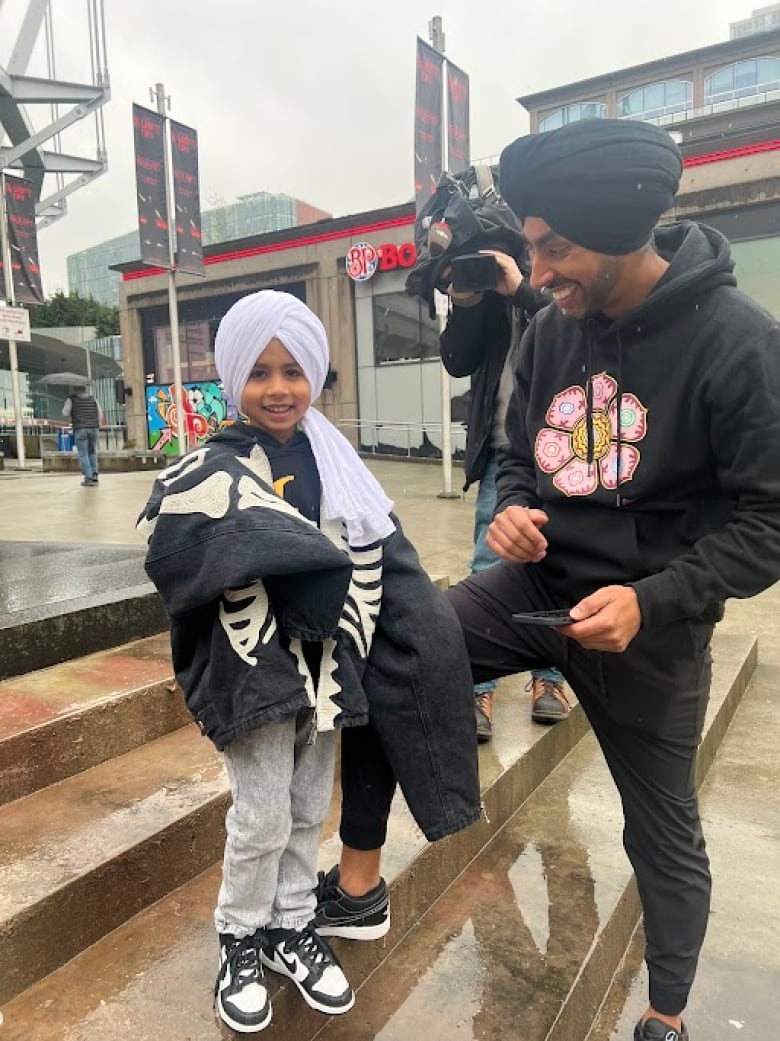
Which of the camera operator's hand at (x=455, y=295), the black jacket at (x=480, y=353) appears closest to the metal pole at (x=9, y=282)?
the black jacket at (x=480, y=353)

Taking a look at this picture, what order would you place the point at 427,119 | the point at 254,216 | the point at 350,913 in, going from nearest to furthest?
the point at 350,913 < the point at 427,119 < the point at 254,216

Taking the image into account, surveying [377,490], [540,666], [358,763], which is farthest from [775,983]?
[377,490]

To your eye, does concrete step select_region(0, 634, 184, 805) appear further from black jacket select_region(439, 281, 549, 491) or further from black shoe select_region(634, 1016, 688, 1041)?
black shoe select_region(634, 1016, 688, 1041)

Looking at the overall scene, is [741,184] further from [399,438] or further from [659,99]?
[659,99]

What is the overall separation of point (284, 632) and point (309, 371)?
0.57m

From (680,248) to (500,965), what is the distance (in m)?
1.73

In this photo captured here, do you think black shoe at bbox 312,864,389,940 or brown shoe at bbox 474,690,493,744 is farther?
brown shoe at bbox 474,690,493,744

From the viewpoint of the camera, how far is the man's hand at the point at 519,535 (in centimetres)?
165

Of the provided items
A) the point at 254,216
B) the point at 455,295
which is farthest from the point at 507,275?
the point at 254,216

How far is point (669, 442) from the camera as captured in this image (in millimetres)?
1478

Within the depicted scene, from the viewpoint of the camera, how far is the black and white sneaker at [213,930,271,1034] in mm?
1479

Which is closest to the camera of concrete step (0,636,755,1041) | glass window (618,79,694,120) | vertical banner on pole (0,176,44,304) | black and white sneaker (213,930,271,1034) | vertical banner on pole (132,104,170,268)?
black and white sneaker (213,930,271,1034)

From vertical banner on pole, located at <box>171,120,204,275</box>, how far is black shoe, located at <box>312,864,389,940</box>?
43.8 feet

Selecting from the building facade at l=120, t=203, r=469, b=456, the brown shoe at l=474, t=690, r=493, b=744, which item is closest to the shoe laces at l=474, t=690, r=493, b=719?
the brown shoe at l=474, t=690, r=493, b=744
